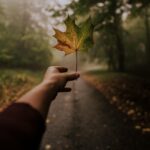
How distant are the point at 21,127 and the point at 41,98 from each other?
0.18 m

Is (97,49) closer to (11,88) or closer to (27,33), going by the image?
(27,33)

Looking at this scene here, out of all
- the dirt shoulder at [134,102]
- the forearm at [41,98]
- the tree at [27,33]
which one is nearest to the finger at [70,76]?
the forearm at [41,98]

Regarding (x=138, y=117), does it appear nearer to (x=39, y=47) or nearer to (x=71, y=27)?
(x=71, y=27)

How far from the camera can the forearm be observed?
34.3 inches

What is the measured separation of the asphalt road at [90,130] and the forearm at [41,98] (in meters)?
3.48

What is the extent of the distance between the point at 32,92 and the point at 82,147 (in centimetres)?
518

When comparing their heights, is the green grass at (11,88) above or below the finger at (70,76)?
below

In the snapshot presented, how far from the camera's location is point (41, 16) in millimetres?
26875

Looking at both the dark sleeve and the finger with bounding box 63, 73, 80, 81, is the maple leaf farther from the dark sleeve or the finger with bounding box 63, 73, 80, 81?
the dark sleeve

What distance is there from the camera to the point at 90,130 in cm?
689

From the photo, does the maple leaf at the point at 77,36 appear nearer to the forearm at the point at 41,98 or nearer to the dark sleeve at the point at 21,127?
the forearm at the point at 41,98

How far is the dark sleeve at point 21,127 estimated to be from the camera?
2.33 ft

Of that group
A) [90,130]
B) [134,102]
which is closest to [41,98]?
[90,130]

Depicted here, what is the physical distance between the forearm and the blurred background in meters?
2.31
